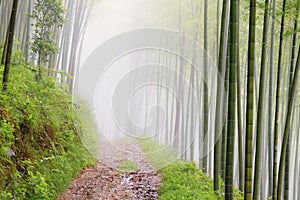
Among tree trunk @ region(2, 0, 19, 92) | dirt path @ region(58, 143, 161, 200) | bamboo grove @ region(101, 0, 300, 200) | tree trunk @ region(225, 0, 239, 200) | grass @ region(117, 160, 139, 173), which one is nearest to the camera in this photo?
tree trunk @ region(225, 0, 239, 200)

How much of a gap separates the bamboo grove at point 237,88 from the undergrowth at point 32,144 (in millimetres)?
1999

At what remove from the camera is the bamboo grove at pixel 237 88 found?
3723 mm

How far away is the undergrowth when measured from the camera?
3.80 metres

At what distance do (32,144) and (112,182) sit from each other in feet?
5.58

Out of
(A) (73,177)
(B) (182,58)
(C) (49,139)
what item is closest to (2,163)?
(C) (49,139)

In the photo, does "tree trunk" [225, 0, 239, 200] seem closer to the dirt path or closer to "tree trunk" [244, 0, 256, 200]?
"tree trunk" [244, 0, 256, 200]

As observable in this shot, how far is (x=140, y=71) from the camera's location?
14.1 meters

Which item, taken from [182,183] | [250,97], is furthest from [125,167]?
[250,97]

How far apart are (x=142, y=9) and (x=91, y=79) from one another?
7.72m

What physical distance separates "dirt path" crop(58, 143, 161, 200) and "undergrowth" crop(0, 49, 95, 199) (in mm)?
175

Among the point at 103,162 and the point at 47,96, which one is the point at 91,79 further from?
the point at 103,162

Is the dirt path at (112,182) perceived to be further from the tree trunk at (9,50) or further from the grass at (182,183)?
the tree trunk at (9,50)

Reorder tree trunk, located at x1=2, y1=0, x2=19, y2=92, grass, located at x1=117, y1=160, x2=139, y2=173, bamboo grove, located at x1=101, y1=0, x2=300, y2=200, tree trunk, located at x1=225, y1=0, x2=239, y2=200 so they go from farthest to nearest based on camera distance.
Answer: grass, located at x1=117, y1=160, x2=139, y2=173
tree trunk, located at x1=2, y1=0, x2=19, y2=92
bamboo grove, located at x1=101, y1=0, x2=300, y2=200
tree trunk, located at x1=225, y1=0, x2=239, y2=200

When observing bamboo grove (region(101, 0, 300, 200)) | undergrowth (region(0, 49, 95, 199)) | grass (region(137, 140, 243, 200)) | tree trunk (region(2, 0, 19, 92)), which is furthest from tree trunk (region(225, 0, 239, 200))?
tree trunk (region(2, 0, 19, 92))
